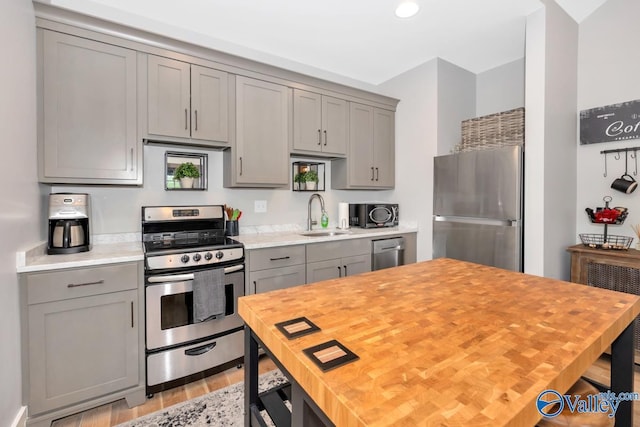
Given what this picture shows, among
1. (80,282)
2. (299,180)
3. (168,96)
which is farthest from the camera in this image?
(299,180)

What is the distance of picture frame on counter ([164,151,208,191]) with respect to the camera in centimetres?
264

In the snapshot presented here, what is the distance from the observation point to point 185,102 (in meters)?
2.40

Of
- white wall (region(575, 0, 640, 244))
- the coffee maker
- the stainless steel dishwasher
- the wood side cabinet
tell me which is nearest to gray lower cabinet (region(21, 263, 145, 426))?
the coffee maker

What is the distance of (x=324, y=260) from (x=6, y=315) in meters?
2.03

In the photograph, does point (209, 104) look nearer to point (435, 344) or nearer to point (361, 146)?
point (361, 146)

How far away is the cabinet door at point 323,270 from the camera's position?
271cm

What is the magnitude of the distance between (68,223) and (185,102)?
46.1 inches

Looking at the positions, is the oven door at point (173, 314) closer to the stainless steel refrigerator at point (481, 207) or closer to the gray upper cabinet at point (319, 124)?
the gray upper cabinet at point (319, 124)

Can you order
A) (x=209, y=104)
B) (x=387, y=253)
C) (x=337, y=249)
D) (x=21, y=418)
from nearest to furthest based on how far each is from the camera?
(x=21, y=418) → (x=209, y=104) → (x=337, y=249) → (x=387, y=253)

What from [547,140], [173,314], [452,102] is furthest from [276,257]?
[452,102]

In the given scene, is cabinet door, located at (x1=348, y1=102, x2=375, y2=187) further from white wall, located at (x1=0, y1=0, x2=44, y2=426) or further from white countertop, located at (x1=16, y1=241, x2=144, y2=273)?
white wall, located at (x1=0, y1=0, x2=44, y2=426)

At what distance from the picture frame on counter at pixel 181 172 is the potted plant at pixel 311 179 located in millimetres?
1094

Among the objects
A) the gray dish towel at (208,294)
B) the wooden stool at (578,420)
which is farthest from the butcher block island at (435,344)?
the gray dish towel at (208,294)

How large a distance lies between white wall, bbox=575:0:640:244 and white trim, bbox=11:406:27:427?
14.2ft
